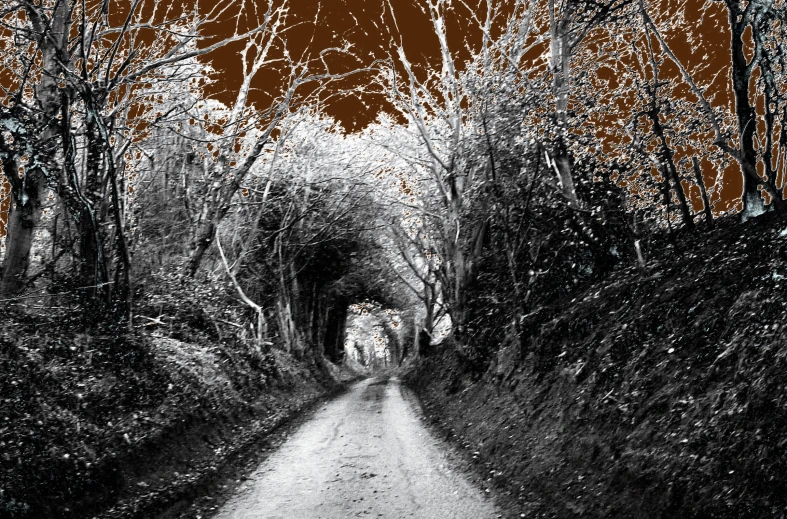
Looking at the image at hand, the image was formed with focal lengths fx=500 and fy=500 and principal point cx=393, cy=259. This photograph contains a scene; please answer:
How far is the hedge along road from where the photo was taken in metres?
6.09

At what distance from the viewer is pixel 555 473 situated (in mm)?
5980

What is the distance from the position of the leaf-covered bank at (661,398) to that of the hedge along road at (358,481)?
0.68 metres

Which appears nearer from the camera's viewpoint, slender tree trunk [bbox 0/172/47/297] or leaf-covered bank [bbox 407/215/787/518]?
leaf-covered bank [bbox 407/215/787/518]

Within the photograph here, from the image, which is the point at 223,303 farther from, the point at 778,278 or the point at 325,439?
the point at 778,278

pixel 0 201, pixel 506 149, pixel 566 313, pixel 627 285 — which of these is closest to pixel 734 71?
pixel 627 285

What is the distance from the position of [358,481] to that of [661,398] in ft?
14.1

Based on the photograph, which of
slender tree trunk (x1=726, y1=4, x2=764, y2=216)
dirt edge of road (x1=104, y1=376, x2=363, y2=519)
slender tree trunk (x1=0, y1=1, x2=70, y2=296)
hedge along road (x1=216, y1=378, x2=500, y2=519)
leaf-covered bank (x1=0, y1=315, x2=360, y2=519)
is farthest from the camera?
slender tree trunk (x1=0, y1=1, x2=70, y2=296)

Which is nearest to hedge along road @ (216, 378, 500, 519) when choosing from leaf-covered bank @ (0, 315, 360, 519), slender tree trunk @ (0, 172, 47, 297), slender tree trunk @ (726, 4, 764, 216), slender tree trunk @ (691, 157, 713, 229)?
leaf-covered bank @ (0, 315, 360, 519)

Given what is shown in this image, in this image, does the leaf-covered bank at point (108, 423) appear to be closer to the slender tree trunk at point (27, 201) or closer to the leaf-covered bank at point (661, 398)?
the slender tree trunk at point (27, 201)

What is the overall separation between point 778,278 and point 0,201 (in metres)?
16.7

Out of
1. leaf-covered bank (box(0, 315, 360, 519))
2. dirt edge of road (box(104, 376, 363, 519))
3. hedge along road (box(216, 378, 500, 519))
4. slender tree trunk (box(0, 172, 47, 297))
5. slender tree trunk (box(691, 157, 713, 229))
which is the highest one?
slender tree trunk (box(0, 172, 47, 297))

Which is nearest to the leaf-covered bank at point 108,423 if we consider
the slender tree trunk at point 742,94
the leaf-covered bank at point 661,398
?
the leaf-covered bank at point 661,398

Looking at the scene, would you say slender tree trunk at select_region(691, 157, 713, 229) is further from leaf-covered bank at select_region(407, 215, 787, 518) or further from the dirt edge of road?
the dirt edge of road

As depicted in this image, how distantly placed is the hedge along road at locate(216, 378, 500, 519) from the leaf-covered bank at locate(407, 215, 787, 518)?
0.68 meters
